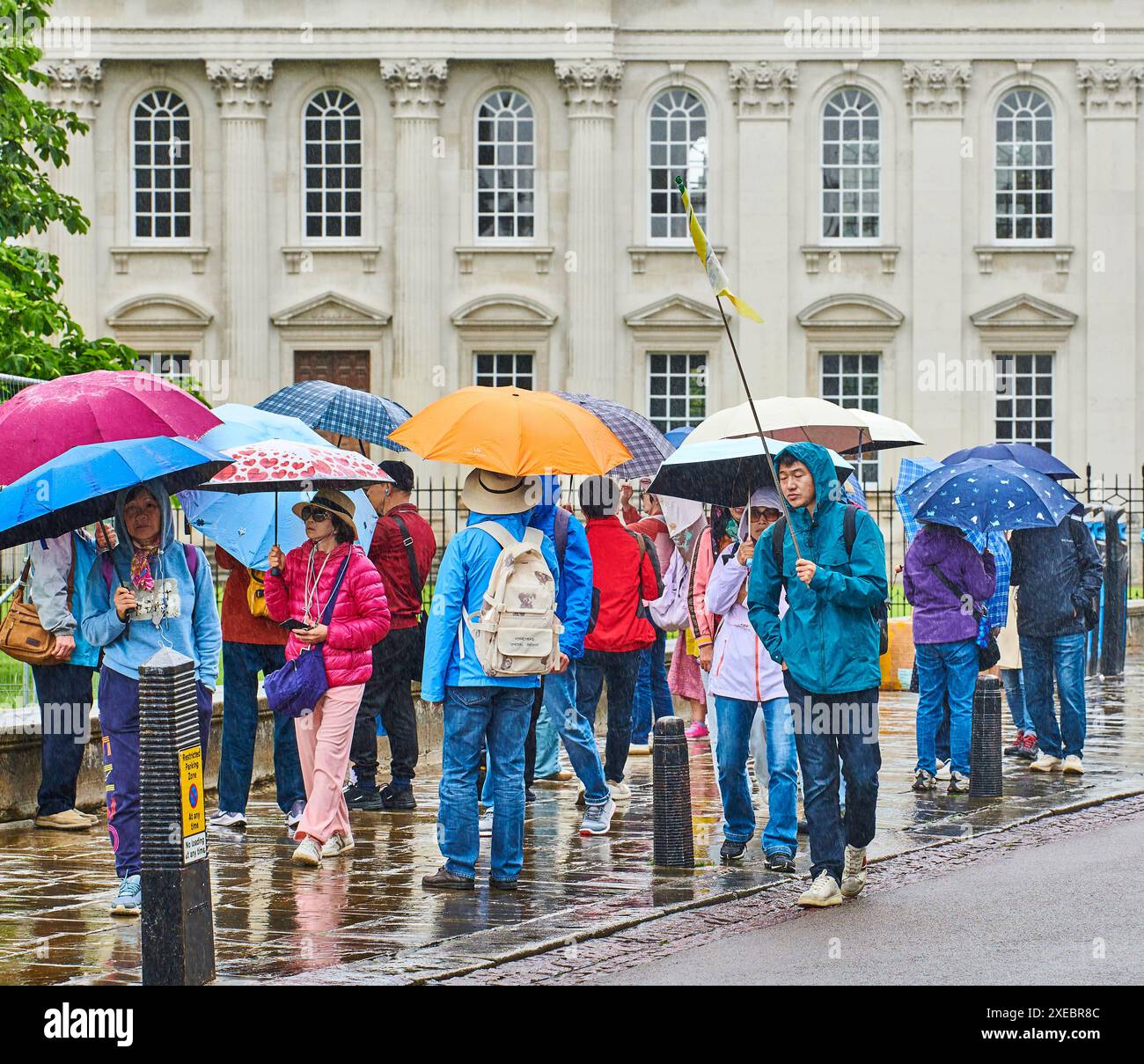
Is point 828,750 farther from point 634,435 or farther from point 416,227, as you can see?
point 416,227

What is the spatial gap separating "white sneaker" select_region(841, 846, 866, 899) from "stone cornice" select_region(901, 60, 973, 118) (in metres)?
29.9

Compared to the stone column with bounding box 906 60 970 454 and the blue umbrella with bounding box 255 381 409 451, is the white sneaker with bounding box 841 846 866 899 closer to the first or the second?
the blue umbrella with bounding box 255 381 409 451

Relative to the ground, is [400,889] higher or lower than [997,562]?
lower

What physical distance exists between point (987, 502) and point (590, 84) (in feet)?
85.7

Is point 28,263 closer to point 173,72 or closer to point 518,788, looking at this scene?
point 518,788

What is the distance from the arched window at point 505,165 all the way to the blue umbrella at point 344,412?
83.6ft

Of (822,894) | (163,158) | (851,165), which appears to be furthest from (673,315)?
(822,894)

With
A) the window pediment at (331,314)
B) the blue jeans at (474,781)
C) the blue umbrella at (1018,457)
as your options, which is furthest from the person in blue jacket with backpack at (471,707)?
the window pediment at (331,314)

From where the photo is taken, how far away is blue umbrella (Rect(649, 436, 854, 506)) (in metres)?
10.7

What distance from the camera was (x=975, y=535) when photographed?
42.0 feet

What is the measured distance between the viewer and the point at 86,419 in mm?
10078

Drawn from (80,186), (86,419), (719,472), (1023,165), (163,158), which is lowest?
(719,472)

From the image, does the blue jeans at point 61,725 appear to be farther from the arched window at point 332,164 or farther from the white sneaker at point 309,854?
the arched window at point 332,164
